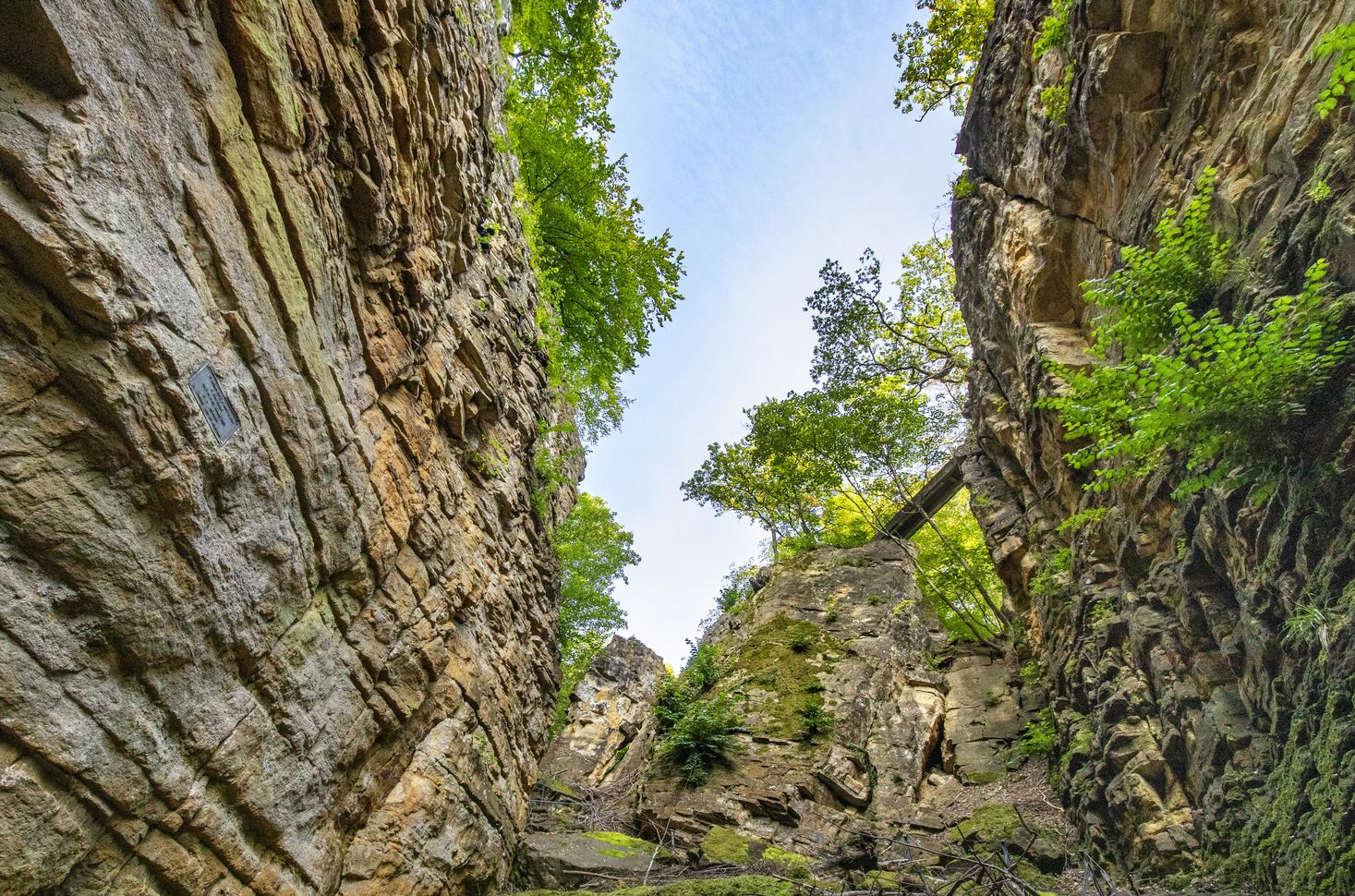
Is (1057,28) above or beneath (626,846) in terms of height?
above

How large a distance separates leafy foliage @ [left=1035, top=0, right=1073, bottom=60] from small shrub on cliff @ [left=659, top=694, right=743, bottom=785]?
12.5 m

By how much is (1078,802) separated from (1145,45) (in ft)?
31.7

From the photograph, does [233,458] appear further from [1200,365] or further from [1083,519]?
[1083,519]

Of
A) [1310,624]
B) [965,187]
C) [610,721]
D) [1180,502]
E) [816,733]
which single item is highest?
[965,187]

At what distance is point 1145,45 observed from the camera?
7.75 metres

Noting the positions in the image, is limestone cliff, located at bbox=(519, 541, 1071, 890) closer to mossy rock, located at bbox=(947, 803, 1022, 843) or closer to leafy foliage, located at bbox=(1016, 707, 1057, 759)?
mossy rock, located at bbox=(947, 803, 1022, 843)

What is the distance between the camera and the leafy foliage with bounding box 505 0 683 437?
12.8 m

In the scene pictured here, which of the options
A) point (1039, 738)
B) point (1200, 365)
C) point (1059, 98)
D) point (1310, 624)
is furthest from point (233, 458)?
point (1039, 738)

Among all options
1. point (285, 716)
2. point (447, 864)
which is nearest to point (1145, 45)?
point (285, 716)

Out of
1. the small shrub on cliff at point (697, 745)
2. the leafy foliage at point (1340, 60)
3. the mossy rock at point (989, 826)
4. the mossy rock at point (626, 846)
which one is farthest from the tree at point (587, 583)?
the leafy foliage at point (1340, 60)

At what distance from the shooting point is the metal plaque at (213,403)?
3.50m

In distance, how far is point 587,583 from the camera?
21344 mm

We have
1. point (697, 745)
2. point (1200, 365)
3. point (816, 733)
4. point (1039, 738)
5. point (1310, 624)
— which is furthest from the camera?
point (816, 733)

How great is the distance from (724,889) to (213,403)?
601 centimetres
